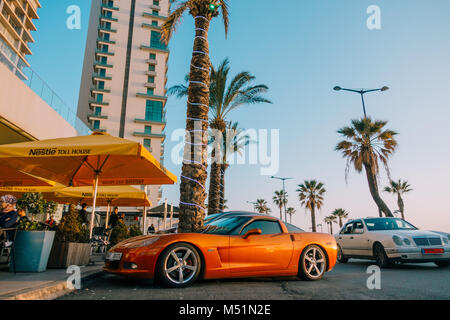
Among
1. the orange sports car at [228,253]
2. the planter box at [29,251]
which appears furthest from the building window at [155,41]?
the orange sports car at [228,253]

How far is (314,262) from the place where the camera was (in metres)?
6.00

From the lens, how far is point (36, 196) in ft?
32.1

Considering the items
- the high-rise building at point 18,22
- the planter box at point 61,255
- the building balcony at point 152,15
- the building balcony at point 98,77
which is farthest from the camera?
the building balcony at point 152,15

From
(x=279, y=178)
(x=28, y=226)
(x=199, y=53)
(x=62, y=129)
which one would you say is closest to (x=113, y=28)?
(x=279, y=178)

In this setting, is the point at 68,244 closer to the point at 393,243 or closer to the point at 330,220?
the point at 393,243

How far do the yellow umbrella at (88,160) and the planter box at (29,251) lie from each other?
1.51m

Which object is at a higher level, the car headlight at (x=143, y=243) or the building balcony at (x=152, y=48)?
the building balcony at (x=152, y=48)

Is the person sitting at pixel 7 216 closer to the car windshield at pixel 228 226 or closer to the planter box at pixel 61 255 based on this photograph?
the planter box at pixel 61 255

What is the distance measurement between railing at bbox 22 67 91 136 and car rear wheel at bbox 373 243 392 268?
13405 mm

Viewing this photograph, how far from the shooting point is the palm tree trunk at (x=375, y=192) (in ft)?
67.7

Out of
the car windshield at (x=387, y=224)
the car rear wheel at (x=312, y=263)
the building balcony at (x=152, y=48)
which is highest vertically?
the building balcony at (x=152, y=48)

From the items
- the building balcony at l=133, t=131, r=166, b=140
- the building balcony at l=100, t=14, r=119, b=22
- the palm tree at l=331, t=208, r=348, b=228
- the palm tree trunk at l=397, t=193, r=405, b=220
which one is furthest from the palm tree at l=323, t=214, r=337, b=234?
the building balcony at l=100, t=14, r=119, b=22

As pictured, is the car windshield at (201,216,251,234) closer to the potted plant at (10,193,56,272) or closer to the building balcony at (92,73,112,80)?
the potted plant at (10,193,56,272)
